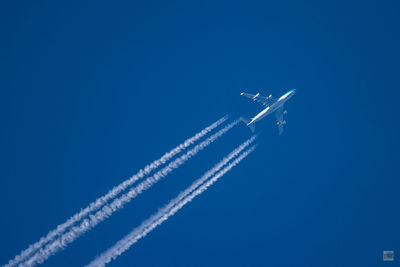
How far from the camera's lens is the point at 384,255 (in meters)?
56.8

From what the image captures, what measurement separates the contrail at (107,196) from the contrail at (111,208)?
0.84 metres

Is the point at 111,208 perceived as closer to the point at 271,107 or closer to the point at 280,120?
the point at 271,107

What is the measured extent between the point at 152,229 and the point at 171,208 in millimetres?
4098

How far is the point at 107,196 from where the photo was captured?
50.3 meters

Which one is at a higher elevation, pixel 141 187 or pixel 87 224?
pixel 141 187

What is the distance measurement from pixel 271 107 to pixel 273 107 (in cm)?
61

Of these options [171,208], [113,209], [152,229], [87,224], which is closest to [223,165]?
[171,208]

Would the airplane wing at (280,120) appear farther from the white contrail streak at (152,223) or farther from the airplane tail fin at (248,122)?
the white contrail streak at (152,223)

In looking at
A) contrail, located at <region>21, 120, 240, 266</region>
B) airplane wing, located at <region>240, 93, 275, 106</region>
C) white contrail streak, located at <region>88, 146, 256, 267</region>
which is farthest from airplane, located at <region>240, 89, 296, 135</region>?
white contrail streak, located at <region>88, 146, 256, 267</region>

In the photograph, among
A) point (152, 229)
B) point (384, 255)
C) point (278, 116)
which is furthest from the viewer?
point (278, 116)

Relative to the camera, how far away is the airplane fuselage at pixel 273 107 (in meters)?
57.2

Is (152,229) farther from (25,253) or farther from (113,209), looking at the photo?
(25,253)

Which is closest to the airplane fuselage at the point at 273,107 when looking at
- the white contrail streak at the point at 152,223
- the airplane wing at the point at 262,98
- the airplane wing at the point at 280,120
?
the airplane wing at the point at 262,98

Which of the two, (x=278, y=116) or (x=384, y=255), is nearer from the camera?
(x=384, y=255)
